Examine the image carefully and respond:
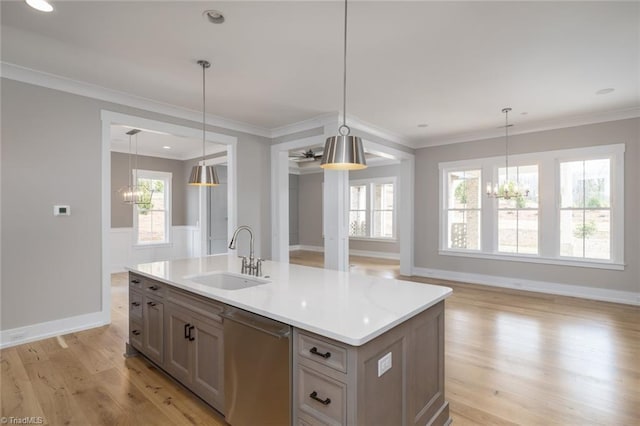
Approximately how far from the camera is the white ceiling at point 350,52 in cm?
244

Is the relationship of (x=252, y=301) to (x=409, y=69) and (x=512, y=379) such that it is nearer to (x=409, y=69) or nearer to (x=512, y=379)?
(x=512, y=379)

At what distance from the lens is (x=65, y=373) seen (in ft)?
9.09

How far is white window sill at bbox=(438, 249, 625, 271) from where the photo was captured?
499 centimetres

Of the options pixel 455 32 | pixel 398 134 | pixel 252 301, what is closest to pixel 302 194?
pixel 398 134

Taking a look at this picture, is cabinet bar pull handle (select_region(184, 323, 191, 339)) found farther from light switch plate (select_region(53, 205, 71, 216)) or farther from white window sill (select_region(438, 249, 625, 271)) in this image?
white window sill (select_region(438, 249, 625, 271))

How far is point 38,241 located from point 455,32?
15.2 ft

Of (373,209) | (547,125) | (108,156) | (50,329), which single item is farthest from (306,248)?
(50,329)

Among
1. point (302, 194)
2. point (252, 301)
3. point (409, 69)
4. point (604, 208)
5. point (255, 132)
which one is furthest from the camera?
point (302, 194)

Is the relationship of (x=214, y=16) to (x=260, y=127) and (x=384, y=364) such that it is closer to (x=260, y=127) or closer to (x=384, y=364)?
(x=384, y=364)

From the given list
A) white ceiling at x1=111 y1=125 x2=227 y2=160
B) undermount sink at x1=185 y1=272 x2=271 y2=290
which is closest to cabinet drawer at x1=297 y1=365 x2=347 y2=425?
undermount sink at x1=185 y1=272 x2=271 y2=290

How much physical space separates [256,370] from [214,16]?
8.24 feet

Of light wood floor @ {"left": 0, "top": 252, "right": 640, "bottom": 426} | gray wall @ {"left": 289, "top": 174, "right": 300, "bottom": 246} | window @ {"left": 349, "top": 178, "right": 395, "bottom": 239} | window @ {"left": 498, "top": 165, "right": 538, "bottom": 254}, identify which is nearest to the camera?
light wood floor @ {"left": 0, "top": 252, "right": 640, "bottom": 426}

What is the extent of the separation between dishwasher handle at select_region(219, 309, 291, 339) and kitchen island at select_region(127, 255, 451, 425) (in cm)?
4

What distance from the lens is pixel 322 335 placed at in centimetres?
149
